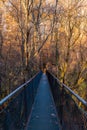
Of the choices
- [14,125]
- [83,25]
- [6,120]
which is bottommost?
[14,125]

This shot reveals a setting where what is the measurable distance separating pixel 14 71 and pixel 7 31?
1439 centimetres

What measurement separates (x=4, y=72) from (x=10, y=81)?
1.12 metres

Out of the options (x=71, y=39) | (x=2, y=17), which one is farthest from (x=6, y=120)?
(x=2, y=17)

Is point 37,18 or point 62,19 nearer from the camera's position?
point 37,18

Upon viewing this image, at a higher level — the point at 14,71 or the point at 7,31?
the point at 7,31

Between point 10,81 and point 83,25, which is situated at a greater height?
point 83,25

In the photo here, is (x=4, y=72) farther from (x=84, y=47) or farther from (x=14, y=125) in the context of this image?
(x=14, y=125)

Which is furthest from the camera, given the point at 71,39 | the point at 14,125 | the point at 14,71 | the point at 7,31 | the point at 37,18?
the point at 7,31

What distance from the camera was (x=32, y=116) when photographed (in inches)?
387

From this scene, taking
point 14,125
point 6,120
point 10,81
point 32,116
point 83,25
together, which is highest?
point 83,25

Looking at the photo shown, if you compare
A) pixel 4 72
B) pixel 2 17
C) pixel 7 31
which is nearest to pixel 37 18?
pixel 4 72

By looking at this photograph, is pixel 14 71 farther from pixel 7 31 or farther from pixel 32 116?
pixel 32 116

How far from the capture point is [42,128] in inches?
322

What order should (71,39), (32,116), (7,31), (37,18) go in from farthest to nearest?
(7,31)
(71,39)
(37,18)
(32,116)
